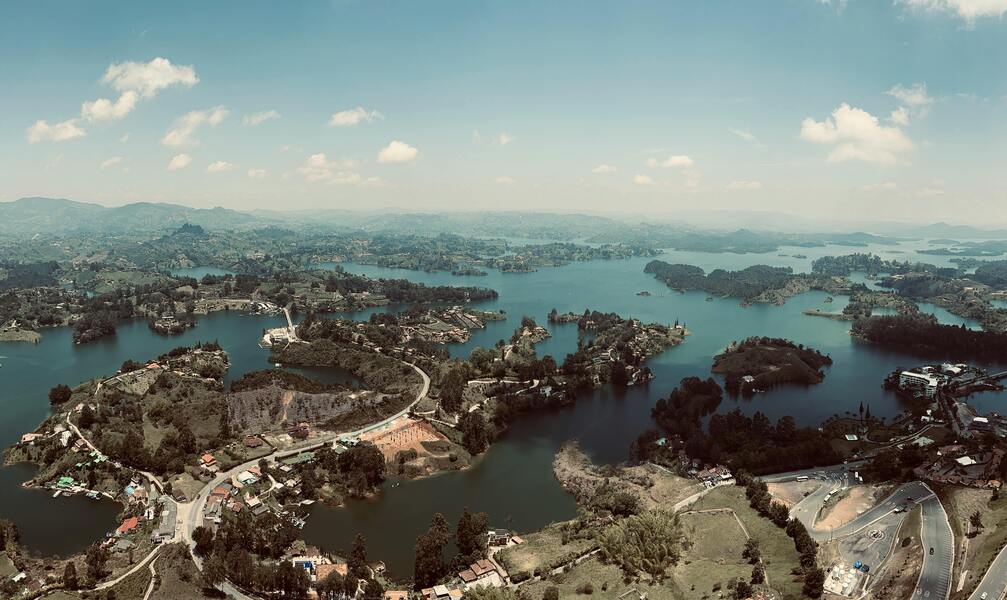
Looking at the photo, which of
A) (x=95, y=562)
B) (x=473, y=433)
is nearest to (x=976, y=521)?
(x=473, y=433)

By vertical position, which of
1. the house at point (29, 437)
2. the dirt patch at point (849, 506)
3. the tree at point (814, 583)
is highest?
the tree at point (814, 583)

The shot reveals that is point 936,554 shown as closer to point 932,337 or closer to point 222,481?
point 222,481

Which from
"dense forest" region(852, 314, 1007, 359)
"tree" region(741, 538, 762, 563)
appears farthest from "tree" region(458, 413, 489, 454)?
"dense forest" region(852, 314, 1007, 359)

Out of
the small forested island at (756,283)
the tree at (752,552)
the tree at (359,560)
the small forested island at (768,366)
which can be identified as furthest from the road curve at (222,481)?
the small forested island at (756,283)

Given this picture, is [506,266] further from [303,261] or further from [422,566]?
[422,566]

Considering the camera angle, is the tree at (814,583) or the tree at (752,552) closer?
the tree at (814,583)

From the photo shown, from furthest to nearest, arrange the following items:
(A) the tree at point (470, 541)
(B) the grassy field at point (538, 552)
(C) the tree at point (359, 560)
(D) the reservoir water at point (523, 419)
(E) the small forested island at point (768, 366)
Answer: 1. (E) the small forested island at point (768, 366)
2. (D) the reservoir water at point (523, 419)
3. (A) the tree at point (470, 541)
4. (B) the grassy field at point (538, 552)
5. (C) the tree at point (359, 560)

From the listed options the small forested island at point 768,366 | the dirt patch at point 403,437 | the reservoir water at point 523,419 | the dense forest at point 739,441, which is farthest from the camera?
the small forested island at point 768,366

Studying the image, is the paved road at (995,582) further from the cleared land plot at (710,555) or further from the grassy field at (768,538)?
the cleared land plot at (710,555)
